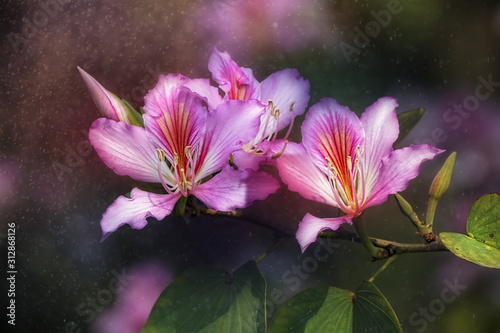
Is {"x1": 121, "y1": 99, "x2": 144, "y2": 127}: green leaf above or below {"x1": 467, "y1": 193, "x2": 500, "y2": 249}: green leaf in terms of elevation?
below

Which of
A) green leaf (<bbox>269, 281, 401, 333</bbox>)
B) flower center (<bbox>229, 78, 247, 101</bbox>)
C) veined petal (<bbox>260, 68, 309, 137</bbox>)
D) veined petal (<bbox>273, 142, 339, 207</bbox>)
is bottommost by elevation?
green leaf (<bbox>269, 281, 401, 333</bbox>)

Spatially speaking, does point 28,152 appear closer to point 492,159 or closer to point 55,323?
point 55,323

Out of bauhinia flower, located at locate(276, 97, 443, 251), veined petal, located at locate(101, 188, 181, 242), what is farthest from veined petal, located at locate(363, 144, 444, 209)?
veined petal, located at locate(101, 188, 181, 242)

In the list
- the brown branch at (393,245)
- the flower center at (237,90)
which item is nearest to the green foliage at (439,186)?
the brown branch at (393,245)

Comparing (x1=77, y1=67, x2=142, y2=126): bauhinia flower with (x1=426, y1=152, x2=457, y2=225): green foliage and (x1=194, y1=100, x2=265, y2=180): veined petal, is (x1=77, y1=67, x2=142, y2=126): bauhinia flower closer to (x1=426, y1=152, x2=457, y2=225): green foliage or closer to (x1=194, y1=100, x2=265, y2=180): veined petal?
(x1=194, y1=100, x2=265, y2=180): veined petal

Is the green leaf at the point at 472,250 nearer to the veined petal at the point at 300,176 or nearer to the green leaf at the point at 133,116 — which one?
the veined petal at the point at 300,176

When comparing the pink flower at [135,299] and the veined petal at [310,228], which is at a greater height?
the veined petal at [310,228]

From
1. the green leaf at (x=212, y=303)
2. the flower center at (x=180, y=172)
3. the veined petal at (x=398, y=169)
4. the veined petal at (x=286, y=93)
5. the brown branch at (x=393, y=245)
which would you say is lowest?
the green leaf at (x=212, y=303)
